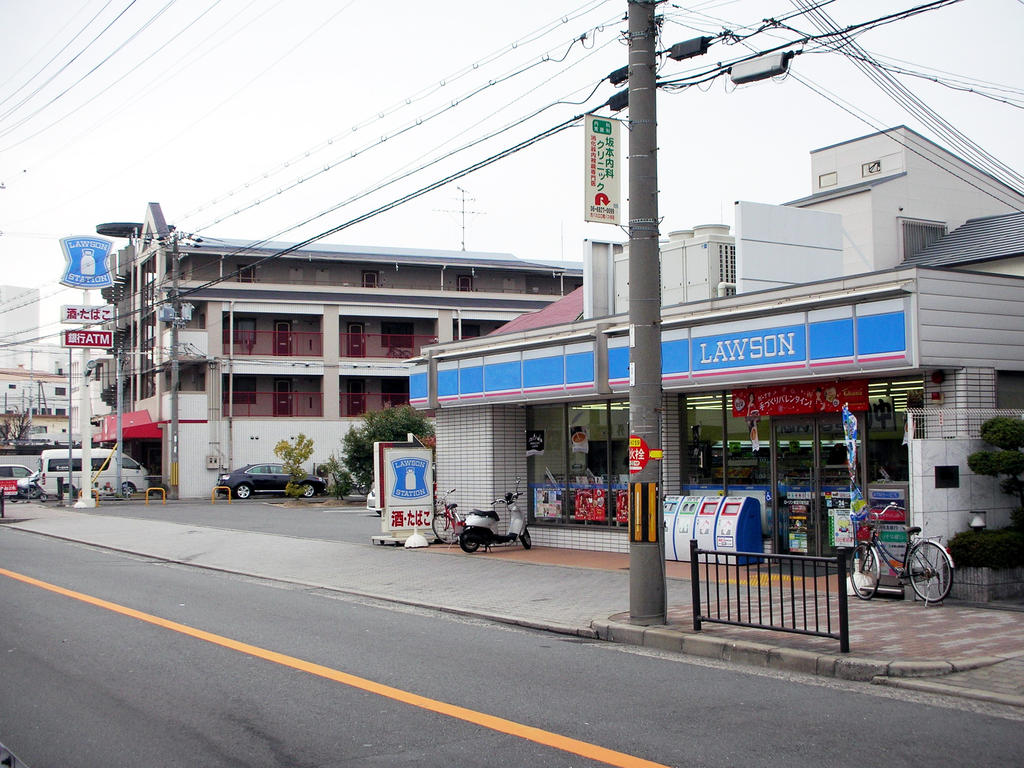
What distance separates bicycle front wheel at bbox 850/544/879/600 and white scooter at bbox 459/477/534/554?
8150 millimetres

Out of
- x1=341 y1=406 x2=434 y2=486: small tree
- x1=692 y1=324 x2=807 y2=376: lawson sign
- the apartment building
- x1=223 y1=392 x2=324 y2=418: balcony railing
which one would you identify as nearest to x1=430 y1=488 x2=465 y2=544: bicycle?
x1=692 y1=324 x2=807 y2=376: lawson sign

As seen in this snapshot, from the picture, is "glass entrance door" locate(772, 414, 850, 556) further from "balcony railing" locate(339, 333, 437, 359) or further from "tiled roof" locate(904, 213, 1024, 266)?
"balcony railing" locate(339, 333, 437, 359)

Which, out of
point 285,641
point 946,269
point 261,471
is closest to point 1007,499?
point 946,269

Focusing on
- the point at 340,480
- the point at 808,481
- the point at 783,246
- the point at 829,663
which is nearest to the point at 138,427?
the point at 340,480

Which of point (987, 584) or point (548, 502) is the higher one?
point (548, 502)

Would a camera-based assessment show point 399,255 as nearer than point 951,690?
No

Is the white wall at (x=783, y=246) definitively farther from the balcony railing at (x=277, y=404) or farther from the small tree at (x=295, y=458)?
the balcony railing at (x=277, y=404)

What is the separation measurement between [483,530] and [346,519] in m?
13.6

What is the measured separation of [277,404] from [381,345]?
630cm

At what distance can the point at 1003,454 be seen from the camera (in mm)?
11797

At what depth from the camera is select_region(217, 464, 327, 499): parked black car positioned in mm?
44562

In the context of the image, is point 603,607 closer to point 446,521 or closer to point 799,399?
point 799,399

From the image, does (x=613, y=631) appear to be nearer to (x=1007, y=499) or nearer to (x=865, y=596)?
(x=865, y=596)

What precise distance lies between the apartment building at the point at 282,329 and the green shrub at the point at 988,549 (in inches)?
1397
